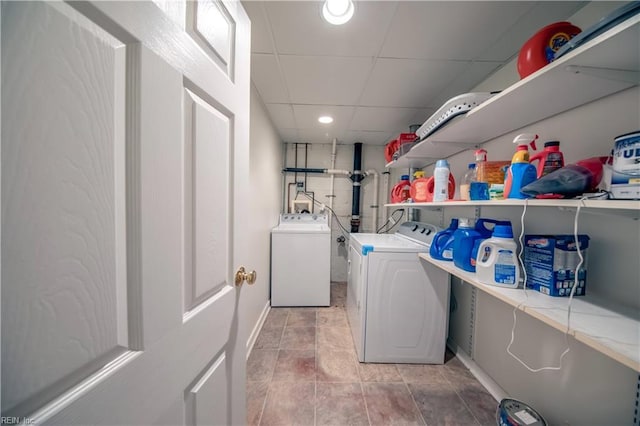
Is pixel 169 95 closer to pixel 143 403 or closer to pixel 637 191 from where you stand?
pixel 143 403

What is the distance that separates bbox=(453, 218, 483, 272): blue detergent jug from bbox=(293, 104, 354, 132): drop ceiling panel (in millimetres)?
1500

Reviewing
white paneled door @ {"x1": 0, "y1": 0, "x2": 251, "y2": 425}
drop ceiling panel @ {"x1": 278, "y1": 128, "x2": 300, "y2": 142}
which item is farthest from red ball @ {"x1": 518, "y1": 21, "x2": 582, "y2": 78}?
drop ceiling panel @ {"x1": 278, "y1": 128, "x2": 300, "y2": 142}

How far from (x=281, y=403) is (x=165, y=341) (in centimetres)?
121

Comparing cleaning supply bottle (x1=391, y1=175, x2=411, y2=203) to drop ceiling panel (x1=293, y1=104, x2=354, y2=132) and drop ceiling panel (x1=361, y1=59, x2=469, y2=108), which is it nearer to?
drop ceiling panel (x1=361, y1=59, x2=469, y2=108)

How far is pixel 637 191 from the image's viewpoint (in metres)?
0.53

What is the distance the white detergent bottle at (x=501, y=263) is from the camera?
89cm

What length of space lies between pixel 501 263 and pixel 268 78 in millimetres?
1872

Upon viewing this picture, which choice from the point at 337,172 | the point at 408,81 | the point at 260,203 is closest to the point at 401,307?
the point at 260,203

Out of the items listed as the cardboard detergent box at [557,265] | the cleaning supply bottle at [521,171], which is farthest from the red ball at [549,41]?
the cardboard detergent box at [557,265]

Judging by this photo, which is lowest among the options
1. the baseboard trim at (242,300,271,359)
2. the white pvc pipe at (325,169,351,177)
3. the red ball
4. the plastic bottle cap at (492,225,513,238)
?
the baseboard trim at (242,300,271,359)

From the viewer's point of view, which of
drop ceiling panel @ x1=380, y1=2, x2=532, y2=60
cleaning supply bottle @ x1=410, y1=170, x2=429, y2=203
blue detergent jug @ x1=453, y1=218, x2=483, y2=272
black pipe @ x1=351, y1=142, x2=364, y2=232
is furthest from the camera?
black pipe @ x1=351, y1=142, x2=364, y2=232

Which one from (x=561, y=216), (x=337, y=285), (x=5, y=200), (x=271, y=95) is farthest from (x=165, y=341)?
(x=337, y=285)

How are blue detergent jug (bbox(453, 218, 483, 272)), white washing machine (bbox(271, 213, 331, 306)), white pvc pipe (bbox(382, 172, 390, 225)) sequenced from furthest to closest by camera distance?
white pvc pipe (bbox(382, 172, 390, 225)) < white washing machine (bbox(271, 213, 331, 306)) < blue detergent jug (bbox(453, 218, 483, 272))

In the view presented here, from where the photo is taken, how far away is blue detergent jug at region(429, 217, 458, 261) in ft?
4.29
